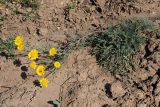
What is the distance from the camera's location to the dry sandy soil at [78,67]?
419cm

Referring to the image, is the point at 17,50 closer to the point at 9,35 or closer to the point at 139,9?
the point at 9,35

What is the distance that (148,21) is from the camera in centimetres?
442

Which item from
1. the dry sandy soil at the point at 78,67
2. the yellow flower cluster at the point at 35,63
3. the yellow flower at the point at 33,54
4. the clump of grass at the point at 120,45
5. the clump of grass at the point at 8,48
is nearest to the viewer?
the dry sandy soil at the point at 78,67

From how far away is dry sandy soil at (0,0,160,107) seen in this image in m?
4.19

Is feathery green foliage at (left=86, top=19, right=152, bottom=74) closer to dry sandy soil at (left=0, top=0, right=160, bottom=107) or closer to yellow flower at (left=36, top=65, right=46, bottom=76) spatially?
dry sandy soil at (left=0, top=0, right=160, bottom=107)

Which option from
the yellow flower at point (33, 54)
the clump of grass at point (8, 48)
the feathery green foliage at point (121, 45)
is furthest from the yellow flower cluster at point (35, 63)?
the feathery green foliage at point (121, 45)

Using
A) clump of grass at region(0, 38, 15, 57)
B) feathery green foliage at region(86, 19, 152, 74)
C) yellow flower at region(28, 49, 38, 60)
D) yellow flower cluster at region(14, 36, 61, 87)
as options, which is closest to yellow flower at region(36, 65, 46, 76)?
yellow flower cluster at region(14, 36, 61, 87)

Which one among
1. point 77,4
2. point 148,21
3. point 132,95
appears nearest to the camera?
point 132,95

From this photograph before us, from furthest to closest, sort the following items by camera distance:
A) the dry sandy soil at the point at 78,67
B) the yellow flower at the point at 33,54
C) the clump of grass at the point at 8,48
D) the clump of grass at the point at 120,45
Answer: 1. the clump of grass at the point at 8,48
2. the yellow flower at the point at 33,54
3. the clump of grass at the point at 120,45
4. the dry sandy soil at the point at 78,67

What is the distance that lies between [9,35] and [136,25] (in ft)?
5.62

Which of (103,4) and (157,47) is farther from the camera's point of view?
(103,4)

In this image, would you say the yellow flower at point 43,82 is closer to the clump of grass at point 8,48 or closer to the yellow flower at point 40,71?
the yellow flower at point 40,71

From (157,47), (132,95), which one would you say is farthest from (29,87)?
(157,47)

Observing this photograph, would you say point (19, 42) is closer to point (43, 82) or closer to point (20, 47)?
point (20, 47)
